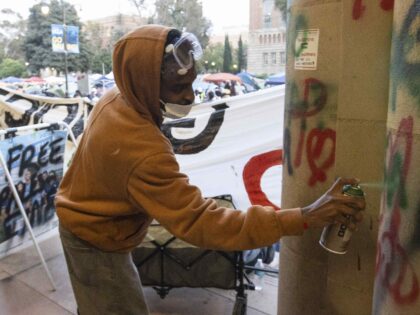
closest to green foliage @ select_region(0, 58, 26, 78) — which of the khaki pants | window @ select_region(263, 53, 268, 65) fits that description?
window @ select_region(263, 53, 268, 65)

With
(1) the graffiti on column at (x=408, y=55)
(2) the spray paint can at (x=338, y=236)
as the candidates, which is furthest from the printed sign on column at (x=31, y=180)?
(1) the graffiti on column at (x=408, y=55)

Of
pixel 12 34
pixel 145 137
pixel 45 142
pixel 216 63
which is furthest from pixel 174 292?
pixel 12 34

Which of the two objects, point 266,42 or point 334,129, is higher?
point 266,42

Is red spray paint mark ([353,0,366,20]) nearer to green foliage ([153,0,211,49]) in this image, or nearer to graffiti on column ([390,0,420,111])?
graffiti on column ([390,0,420,111])

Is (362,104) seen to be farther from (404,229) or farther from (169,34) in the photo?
(169,34)

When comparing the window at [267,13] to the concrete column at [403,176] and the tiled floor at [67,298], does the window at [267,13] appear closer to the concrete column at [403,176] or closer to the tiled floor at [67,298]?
the tiled floor at [67,298]

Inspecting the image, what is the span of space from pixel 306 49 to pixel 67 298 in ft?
9.48

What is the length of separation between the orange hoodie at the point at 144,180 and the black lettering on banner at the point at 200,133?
2464mm

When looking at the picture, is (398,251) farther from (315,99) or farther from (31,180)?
(31,180)

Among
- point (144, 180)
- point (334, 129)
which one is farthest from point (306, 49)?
point (144, 180)

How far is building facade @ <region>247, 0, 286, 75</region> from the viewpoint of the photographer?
53844mm

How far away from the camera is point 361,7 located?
6.08ft

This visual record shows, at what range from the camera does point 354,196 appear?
1654 millimetres

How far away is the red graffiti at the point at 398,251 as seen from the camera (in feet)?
4.69
